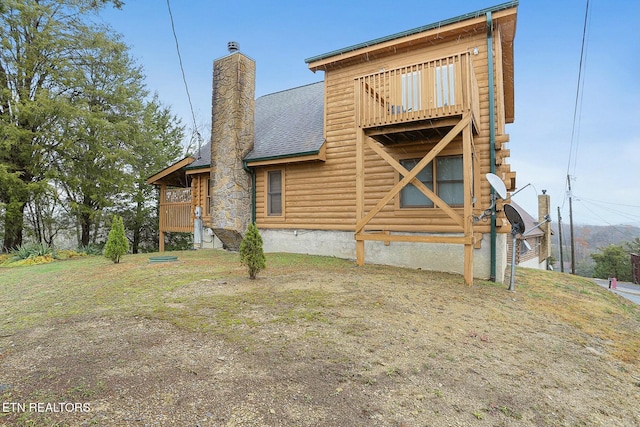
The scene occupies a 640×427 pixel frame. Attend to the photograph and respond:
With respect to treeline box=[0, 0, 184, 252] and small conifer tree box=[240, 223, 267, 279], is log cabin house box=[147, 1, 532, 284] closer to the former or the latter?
small conifer tree box=[240, 223, 267, 279]

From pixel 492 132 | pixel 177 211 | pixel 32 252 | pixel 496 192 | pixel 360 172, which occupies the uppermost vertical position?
pixel 492 132

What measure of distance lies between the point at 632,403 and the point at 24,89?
17907mm

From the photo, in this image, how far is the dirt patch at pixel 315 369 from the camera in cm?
207

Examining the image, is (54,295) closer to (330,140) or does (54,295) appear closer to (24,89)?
(330,140)

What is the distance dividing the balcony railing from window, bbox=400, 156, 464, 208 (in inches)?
47.2

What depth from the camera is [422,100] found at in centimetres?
634

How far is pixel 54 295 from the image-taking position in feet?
16.2

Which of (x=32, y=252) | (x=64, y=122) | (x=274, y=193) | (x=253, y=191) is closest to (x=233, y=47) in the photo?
(x=253, y=191)

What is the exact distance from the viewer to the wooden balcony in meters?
5.98

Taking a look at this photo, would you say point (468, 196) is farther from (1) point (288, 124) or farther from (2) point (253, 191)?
(1) point (288, 124)

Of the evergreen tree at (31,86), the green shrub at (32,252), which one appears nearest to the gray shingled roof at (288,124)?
the green shrub at (32,252)

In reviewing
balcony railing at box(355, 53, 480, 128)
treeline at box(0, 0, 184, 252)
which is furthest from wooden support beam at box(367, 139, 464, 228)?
treeline at box(0, 0, 184, 252)

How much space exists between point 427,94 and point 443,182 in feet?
7.48

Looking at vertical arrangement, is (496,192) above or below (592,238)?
above
